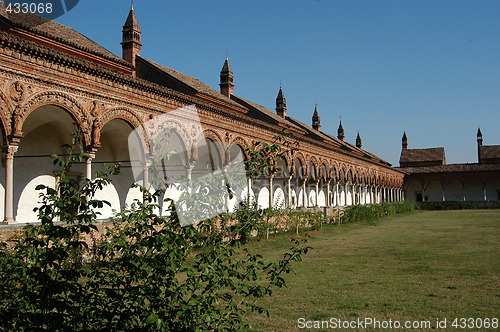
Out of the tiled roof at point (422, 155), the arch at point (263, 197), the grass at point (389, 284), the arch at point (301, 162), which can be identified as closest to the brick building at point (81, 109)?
the grass at point (389, 284)

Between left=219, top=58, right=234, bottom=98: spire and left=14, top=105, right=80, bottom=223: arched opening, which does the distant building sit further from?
left=14, top=105, right=80, bottom=223: arched opening

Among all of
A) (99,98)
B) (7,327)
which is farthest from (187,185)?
(99,98)

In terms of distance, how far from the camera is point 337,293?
7715 millimetres

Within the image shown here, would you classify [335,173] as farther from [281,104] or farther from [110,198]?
[110,198]

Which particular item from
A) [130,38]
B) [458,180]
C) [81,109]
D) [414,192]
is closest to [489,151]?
[458,180]

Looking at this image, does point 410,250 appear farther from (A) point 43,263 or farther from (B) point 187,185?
(A) point 43,263

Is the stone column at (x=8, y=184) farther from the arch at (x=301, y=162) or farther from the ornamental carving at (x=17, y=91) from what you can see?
the arch at (x=301, y=162)

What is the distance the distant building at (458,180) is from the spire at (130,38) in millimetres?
40243

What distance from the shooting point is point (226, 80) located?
3209 centimetres

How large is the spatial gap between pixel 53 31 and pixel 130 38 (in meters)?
6.98

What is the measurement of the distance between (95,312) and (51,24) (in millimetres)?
16461

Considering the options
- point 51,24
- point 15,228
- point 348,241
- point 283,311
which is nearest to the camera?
point 283,311

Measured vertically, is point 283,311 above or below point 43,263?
below

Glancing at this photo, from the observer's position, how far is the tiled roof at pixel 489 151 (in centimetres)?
5778
